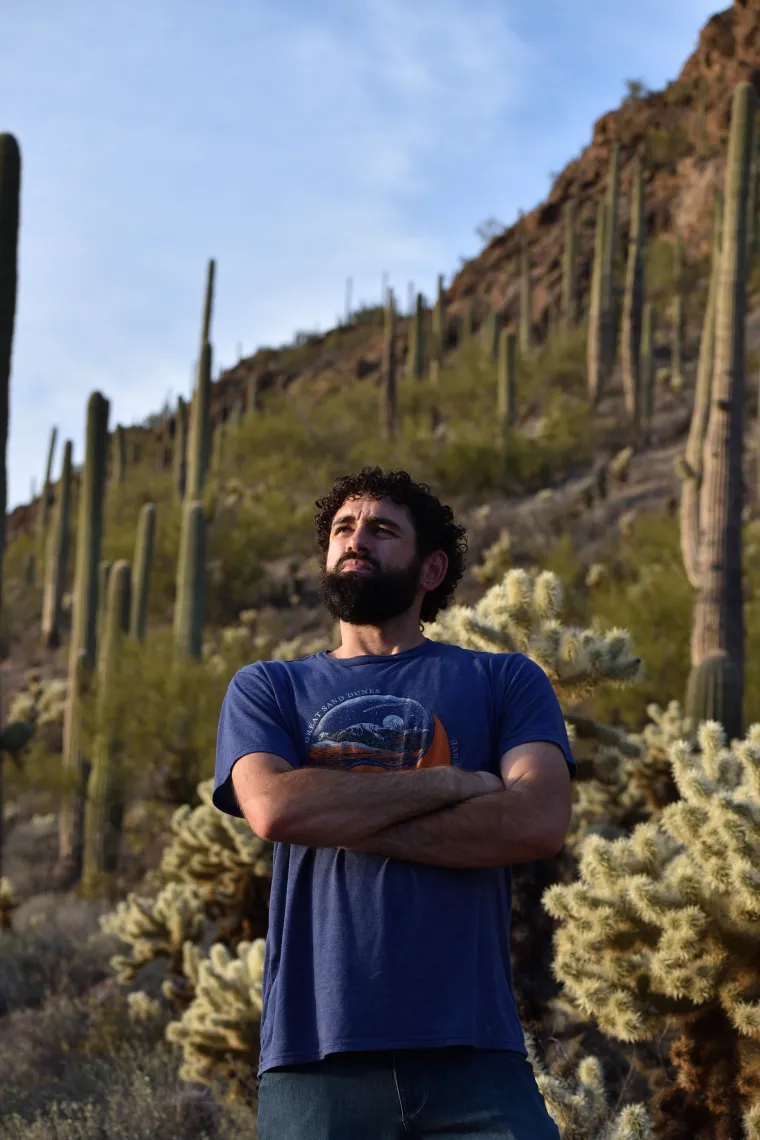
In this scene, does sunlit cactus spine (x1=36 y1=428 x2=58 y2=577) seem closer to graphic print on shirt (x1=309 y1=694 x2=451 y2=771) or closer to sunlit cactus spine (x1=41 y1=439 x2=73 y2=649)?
sunlit cactus spine (x1=41 y1=439 x2=73 y2=649)

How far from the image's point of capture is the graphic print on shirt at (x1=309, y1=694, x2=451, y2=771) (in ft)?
9.08

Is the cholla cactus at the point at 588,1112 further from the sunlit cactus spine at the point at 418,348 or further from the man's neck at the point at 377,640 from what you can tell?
the sunlit cactus spine at the point at 418,348

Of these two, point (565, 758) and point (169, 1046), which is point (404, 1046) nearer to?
point (565, 758)

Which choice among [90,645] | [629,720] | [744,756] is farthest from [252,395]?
[744,756]

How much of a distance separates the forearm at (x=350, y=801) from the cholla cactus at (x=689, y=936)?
185 cm

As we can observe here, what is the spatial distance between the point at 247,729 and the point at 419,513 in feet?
2.53

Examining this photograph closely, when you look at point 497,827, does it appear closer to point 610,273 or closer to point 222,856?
point 222,856

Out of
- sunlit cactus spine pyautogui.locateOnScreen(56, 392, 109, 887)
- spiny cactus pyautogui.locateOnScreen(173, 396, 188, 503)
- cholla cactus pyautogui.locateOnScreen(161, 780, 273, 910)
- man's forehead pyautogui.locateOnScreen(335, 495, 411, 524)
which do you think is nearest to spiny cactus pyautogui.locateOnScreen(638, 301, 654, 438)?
spiny cactus pyautogui.locateOnScreen(173, 396, 188, 503)

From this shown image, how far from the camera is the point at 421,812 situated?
8.59 feet

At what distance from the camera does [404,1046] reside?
240cm

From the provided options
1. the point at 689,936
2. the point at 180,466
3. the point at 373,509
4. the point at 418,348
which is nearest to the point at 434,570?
the point at 373,509

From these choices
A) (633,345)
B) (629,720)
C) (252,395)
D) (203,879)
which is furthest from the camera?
(252,395)

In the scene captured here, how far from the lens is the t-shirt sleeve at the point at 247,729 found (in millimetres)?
2834

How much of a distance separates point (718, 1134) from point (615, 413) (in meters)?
22.8
